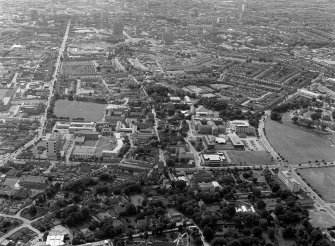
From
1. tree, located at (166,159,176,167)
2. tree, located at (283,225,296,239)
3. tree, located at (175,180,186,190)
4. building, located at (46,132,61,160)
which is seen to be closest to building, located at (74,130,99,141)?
building, located at (46,132,61,160)

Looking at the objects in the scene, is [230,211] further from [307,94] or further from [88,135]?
[307,94]

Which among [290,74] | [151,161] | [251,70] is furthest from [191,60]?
[151,161]

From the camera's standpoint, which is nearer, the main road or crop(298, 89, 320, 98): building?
the main road

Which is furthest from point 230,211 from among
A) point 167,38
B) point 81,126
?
point 167,38

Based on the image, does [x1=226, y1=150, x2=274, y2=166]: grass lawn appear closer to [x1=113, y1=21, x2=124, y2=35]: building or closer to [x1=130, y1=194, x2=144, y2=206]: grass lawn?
[x1=130, y1=194, x2=144, y2=206]: grass lawn

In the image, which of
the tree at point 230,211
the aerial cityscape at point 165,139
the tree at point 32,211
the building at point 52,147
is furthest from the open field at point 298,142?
the tree at point 32,211

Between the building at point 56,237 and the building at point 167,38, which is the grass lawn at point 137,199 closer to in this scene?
the building at point 56,237
